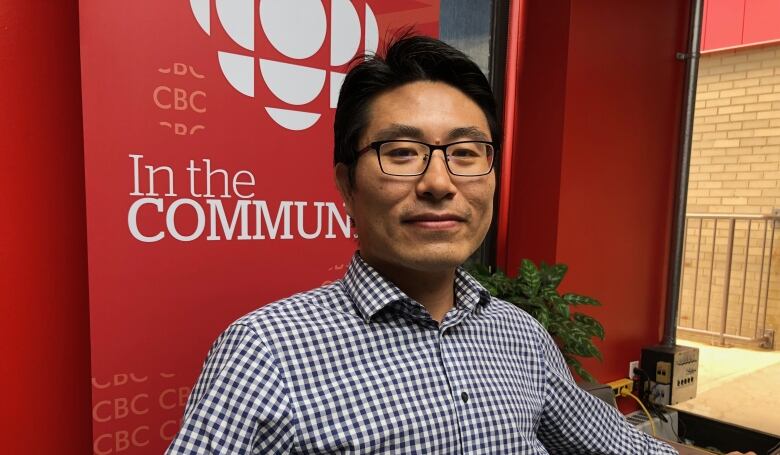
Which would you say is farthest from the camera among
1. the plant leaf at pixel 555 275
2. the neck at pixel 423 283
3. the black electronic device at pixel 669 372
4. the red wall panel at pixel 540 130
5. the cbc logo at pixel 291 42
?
the black electronic device at pixel 669 372

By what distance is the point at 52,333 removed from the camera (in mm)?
1287

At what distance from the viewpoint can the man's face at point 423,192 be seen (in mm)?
906

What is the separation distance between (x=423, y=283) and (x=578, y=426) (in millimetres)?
504

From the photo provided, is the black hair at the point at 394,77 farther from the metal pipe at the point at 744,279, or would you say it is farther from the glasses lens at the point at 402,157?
the metal pipe at the point at 744,279

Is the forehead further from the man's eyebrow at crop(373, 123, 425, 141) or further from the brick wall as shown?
the brick wall

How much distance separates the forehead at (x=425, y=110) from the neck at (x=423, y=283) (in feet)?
0.81

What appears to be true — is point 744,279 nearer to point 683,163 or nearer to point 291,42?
point 683,163

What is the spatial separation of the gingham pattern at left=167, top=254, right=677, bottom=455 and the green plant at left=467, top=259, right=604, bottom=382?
92cm

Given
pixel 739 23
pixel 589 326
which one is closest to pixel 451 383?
pixel 589 326

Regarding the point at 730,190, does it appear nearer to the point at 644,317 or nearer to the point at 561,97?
the point at 644,317

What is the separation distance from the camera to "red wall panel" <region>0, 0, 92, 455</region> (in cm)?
120

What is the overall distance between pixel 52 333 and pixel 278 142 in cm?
74

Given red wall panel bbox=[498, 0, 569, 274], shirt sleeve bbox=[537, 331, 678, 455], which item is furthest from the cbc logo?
red wall panel bbox=[498, 0, 569, 274]

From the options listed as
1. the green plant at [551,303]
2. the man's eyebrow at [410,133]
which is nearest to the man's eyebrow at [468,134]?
the man's eyebrow at [410,133]
